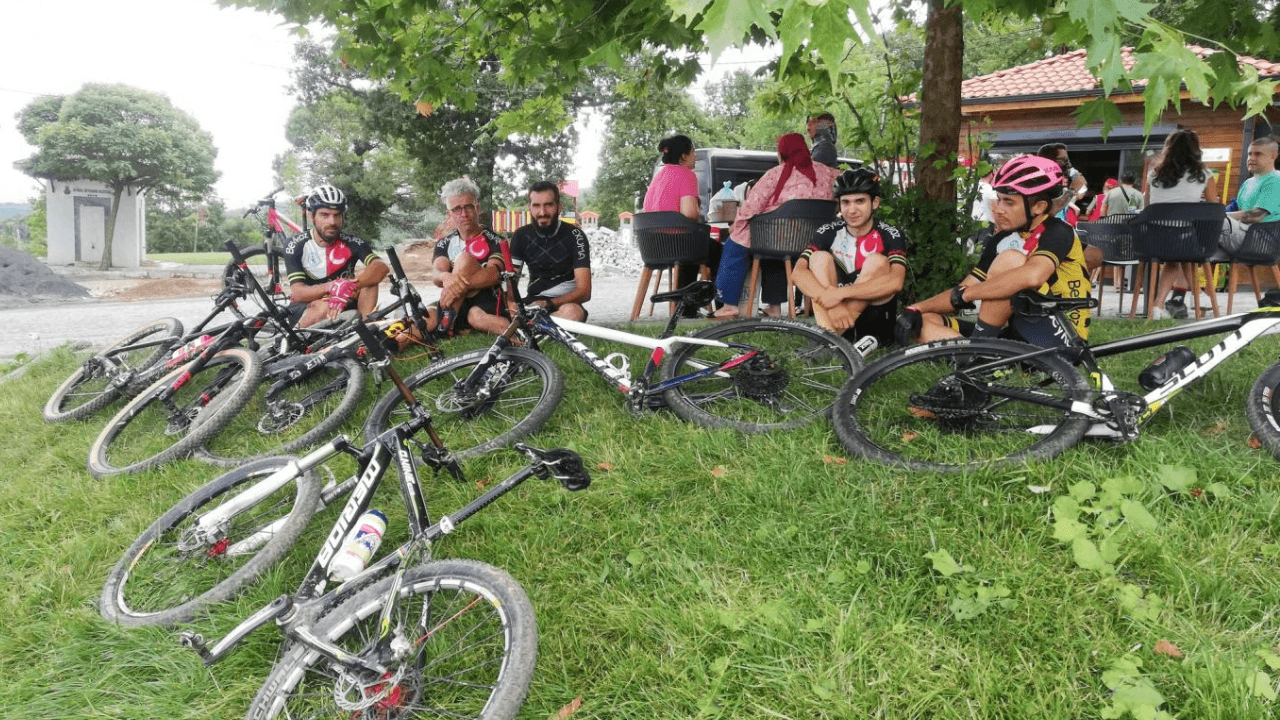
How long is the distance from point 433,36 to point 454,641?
509cm

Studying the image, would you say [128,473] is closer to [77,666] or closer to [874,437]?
[77,666]

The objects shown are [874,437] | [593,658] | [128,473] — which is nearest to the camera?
[593,658]

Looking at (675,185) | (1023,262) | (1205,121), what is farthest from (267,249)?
(1205,121)

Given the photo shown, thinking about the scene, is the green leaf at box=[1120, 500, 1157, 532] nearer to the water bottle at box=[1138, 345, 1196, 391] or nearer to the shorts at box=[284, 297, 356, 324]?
the water bottle at box=[1138, 345, 1196, 391]

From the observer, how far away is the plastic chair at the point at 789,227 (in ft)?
19.9

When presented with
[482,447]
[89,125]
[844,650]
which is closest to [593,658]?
[844,650]

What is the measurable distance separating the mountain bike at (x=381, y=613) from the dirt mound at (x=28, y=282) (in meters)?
16.9

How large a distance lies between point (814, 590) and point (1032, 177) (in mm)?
2460

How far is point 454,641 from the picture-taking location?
2.60 meters

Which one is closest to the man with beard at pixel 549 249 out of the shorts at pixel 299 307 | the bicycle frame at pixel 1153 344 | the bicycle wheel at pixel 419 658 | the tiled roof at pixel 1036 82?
the shorts at pixel 299 307

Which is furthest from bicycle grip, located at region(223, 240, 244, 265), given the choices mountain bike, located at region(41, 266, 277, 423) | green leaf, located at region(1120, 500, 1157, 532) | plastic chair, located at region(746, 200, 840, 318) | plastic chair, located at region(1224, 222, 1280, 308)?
plastic chair, located at region(1224, 222, 1280, 308)

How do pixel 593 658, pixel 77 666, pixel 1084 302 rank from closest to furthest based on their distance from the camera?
1. pixel 593 658
2. pixel 77 666
3. pixel 1084 302

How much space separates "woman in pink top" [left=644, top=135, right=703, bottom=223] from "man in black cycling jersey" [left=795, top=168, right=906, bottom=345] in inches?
92.3

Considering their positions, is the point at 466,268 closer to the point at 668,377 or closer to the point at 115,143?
the point at 668,377
